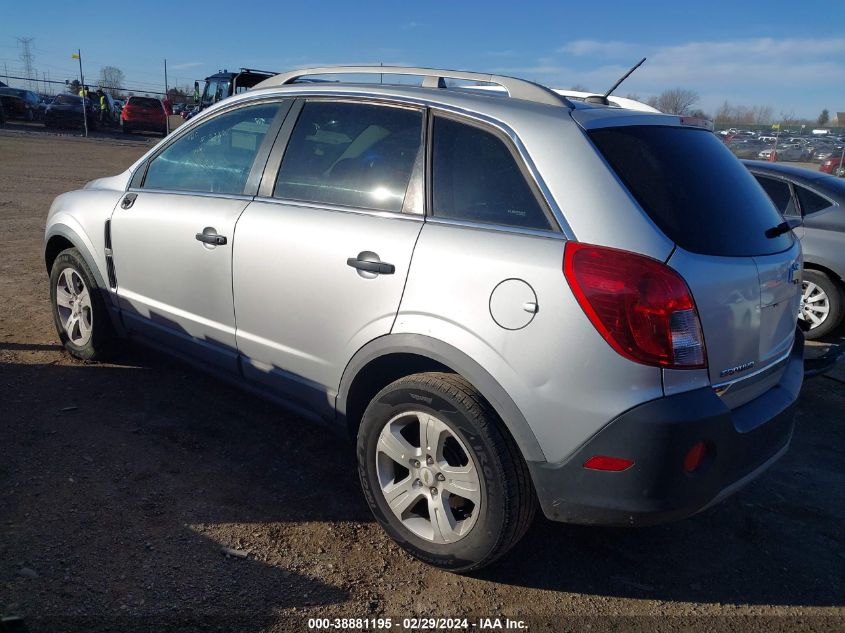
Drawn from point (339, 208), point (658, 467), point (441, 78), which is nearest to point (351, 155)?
point (339, 208)

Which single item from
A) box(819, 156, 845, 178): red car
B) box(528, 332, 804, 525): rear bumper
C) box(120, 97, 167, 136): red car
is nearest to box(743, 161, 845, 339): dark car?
box(528, 332, 804, 525): rear bumper

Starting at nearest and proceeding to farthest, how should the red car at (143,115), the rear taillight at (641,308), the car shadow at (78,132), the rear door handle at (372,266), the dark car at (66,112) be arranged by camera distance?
the rear taillight at (641,308)
the rear door handle at (372,266)
the car shadow at (78,132)
the dark car at (66,112)
the red car at (143,115)

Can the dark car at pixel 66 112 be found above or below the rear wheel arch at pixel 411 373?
above

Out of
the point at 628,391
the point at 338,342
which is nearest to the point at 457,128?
the point at 338,342

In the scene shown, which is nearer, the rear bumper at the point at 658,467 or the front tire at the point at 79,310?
Answer: the rear bumper at the point at 658,467

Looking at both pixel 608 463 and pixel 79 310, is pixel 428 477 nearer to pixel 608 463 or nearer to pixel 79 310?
pixel 608 463

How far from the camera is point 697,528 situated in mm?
3291

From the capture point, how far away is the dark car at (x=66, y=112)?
30.0 m

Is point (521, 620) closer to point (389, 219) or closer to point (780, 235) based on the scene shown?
point (389, 219)

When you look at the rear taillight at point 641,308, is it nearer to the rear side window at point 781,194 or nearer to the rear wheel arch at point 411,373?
the rear wheel arch at point 411,373

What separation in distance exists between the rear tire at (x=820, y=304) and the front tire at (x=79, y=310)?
19.1 feet

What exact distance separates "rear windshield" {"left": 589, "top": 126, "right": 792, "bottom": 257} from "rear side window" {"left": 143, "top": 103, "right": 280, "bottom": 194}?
190cm

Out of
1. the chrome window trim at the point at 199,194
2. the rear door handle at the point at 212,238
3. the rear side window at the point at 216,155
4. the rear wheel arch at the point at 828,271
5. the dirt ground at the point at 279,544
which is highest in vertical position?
the rear side window at the point at 216,155

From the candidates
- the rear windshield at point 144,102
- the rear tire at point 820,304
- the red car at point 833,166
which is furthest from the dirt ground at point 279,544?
the rear windshield at point 144,102
